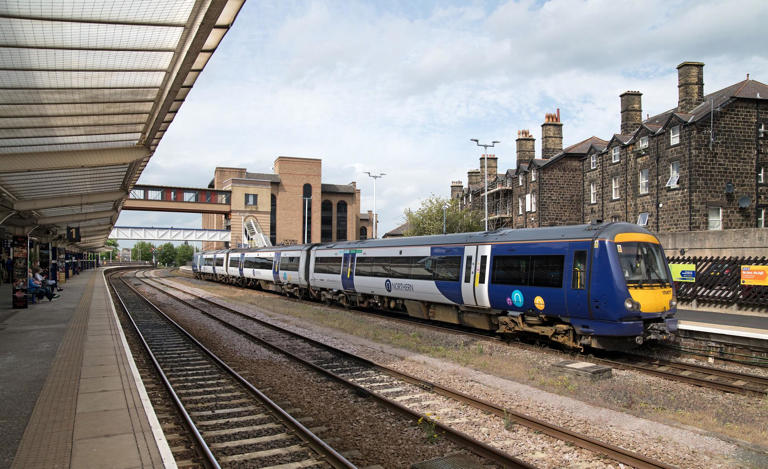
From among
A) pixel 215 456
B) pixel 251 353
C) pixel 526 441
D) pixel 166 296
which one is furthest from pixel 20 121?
pixel 166 296

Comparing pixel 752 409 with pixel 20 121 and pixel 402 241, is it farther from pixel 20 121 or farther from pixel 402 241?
pixel 20 121

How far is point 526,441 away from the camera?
6633 millimetres

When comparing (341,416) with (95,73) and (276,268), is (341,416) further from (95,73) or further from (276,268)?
(276,268)

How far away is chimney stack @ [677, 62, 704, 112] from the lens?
31.2 m

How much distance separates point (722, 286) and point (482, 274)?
9204 millimetres

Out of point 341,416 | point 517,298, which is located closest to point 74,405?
point 341,416

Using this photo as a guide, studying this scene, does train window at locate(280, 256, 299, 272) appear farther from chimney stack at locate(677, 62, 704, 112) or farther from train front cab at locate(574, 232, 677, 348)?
chimney stack at locate(677, 62, 704, 112)

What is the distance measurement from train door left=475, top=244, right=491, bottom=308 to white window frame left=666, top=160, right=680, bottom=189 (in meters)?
20.6

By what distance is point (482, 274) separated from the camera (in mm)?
Result: 14227

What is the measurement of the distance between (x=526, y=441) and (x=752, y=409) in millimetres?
3988

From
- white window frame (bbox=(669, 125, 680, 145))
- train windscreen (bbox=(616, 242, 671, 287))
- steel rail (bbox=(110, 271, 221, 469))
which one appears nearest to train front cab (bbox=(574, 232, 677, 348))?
train windscreen (bbox=(616, 242, 671, 287))

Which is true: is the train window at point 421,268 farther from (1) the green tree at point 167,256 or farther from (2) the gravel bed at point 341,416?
(1) the green tree at point 167,256

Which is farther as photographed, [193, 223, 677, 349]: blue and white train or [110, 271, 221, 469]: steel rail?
[193, 223, 677, 349]: blue and white train

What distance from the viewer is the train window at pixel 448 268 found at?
15211 mm
